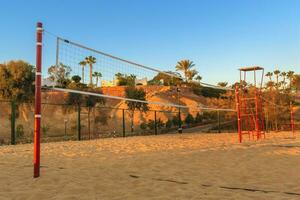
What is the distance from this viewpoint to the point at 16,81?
1106 inches

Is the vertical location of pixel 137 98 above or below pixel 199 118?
above

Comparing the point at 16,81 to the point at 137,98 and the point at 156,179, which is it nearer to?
the point at 137,98

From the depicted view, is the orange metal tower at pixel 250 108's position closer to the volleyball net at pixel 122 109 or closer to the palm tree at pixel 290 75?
the volleyball net at pixel 122 109

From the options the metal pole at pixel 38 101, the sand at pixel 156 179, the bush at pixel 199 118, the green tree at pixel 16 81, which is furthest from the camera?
the bush at pixel 199 118

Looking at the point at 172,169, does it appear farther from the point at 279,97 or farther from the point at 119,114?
the point at 119,114

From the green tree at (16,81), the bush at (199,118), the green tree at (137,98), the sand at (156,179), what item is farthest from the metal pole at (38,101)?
the bush at (199,118)

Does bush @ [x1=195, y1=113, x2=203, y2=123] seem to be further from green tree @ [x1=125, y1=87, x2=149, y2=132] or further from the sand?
the sand

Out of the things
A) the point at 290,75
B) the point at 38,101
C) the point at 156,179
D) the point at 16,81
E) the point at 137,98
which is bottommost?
the point at 156,179

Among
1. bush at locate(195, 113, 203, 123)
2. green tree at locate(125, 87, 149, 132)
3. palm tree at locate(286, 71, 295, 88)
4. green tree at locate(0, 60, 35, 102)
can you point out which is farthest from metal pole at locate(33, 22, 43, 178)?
palm tree at locate(286, 71, 295, 88)

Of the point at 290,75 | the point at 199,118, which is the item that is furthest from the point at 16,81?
the point at 290,75

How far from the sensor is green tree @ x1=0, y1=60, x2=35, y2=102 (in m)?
27.9

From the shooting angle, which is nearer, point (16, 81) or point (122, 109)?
point (122, 109)

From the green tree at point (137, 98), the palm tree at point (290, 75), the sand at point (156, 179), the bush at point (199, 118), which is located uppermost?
the palm tree at point (290, 75)

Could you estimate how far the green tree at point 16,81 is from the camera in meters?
27.9
